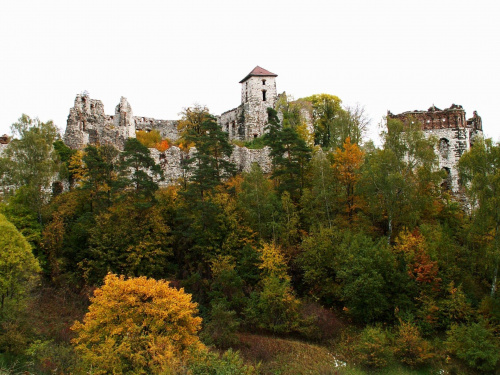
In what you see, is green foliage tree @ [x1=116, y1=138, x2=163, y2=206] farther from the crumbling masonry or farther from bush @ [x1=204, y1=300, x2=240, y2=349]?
bush @ [x1=204, y1=300, x2=240, y2=349]

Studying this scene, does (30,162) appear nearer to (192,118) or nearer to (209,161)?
(209,161)

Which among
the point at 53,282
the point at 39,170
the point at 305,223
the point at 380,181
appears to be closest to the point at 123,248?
the point at 53,282

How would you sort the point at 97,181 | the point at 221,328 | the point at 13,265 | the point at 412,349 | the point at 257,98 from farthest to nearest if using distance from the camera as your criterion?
1. the point at 257,98
2. the point at 97,181
3. the point at 221,328
4. the point at 412,349
5. the point at 13,265

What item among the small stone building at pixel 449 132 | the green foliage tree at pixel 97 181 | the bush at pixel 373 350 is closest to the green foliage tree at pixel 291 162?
the bush at pixel 373 350

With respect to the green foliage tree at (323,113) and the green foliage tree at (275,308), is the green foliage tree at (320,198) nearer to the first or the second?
the green foliage tree at (275,308)

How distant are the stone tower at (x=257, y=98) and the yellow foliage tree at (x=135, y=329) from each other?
35.1 m

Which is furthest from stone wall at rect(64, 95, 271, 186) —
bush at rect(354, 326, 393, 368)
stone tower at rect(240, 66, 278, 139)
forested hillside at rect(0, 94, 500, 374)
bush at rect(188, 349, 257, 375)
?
bush at rect(188, 349, 257, 375)

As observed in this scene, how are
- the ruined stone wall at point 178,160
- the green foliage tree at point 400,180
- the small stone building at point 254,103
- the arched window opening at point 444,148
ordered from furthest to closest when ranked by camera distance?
the small stone building at point 254,103 < the arched window opening at point 444,148 < the ruined stone wall at point 178,160 < the green foliage tree at point 400,180

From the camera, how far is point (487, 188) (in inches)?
1077

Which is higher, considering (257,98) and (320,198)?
(257,98)

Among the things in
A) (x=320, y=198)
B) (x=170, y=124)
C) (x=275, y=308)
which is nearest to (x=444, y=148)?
(x=320, y=198)

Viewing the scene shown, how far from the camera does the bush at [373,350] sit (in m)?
24.9

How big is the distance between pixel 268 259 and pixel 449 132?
2684 cm

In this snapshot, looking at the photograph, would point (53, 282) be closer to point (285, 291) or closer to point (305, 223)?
point (285, 291)
